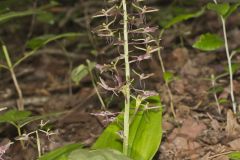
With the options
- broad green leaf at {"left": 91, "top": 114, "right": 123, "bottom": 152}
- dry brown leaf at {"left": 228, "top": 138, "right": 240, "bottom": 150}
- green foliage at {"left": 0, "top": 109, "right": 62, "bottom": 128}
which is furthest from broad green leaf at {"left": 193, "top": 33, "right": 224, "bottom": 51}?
green foliage at {"left": 0, "top": 109, "right": 62, "bottom": 128}

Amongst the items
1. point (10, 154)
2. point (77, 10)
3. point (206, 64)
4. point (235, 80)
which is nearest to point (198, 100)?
point (235, 80)

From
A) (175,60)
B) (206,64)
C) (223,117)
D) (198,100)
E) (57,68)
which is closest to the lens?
(223,117)

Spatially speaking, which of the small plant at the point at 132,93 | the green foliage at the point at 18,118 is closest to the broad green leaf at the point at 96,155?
the small plant at the point at 132,93

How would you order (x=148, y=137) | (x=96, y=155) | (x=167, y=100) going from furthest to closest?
(x=167, y=100), (x=148, y=137), (x=96, y=155)

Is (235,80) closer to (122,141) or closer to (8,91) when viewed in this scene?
(122,141)

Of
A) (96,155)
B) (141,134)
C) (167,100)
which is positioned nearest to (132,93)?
(141,134)

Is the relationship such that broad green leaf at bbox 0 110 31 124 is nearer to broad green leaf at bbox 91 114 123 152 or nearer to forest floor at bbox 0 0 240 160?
forest floor at bbox 0 0 240 160

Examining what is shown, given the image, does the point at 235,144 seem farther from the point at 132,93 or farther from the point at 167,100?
the point at 167,100
